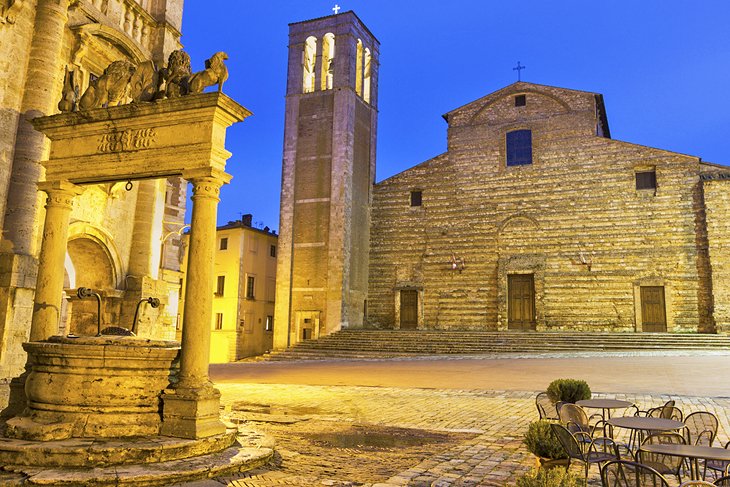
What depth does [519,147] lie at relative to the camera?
27781mm

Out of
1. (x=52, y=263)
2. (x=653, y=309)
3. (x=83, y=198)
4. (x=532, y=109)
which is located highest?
(x=532, y=109)

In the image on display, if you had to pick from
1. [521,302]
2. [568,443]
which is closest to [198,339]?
[568,443]

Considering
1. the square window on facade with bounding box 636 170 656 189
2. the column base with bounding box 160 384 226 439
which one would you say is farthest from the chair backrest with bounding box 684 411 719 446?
the square window on facade with bounding box 636 170 656 189

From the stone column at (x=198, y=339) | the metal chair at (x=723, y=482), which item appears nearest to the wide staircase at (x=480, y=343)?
the stone column at (x=198, y=339)

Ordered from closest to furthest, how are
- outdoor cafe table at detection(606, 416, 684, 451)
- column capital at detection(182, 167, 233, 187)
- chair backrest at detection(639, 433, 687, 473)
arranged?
chair backrest at detection(639, 433, 687, 473)
outdoor cafe table at detection(606, 416, 684, 451)
column capital at detection(182, 167, 233, 187)

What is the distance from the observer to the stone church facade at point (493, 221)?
949 inches

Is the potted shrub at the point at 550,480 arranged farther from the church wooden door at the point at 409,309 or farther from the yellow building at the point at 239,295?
the yellow building at the point at 239,295

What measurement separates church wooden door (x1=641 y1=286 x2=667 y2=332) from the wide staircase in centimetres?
199

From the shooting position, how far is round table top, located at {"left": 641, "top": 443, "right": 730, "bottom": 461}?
12.9ft

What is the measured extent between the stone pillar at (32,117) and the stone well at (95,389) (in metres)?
5.38

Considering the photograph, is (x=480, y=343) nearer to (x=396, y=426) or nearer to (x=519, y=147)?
(x=519, y=147)

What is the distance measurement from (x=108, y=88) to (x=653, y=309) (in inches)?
914

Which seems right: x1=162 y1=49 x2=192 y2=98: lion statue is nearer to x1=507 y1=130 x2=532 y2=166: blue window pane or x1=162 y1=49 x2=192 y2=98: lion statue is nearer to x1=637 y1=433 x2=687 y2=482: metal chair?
x1=637 y1=433 x2=687 y2=482: metal chair

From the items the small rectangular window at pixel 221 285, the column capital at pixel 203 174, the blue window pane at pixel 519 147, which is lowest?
the column capital at pixel 203 174
